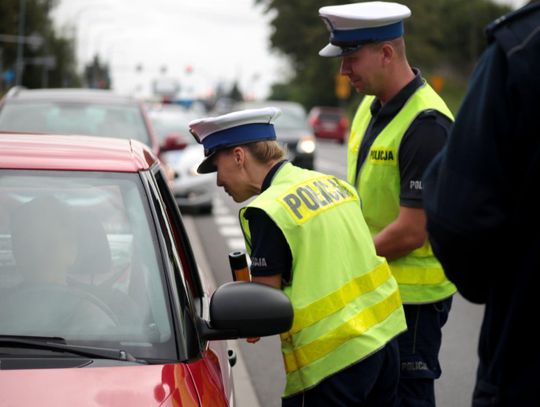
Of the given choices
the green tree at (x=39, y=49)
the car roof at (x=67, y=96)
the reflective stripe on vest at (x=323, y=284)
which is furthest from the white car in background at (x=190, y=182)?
the green tree at (x=39, y=49)

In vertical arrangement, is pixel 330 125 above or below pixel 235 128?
below

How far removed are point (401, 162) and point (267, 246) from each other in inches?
38.1

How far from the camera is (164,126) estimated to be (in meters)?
20.0

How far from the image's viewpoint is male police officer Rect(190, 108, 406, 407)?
11.7ft

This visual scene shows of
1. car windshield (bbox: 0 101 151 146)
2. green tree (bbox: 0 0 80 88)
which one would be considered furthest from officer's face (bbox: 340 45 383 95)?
green tree (bbox: 0 0 80 88)

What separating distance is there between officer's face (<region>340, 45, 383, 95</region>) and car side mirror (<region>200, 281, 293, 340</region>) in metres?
1.28

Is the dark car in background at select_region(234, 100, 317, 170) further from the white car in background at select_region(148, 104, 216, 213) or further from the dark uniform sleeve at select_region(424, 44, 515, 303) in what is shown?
the dark uniform sleeve at select_region(424, 44, 515, 303)

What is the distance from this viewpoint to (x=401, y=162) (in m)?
4.34

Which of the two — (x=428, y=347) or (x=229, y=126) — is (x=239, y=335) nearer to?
(x=229, y=126)

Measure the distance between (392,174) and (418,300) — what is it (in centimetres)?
47

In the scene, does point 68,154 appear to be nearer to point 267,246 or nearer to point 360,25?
point 267,246

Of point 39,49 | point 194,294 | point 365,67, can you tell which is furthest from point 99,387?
point 39,49

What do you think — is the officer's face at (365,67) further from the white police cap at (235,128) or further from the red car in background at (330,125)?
the red car in background at (330,125)

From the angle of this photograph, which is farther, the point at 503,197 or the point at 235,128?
the point at 235,128
